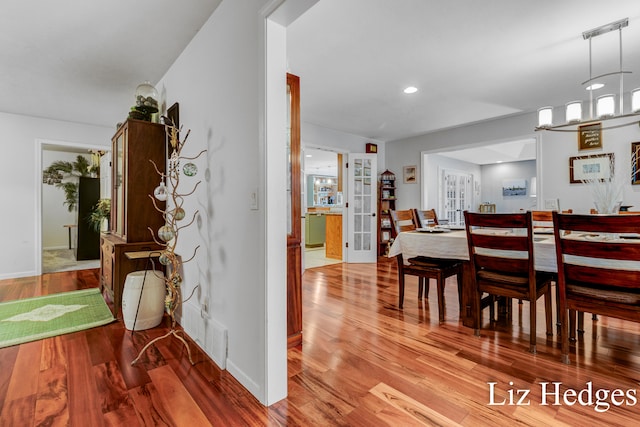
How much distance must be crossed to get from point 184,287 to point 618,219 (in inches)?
121

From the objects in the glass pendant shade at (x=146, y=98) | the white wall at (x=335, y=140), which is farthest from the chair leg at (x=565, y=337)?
the white wall at (x=335, y=140)

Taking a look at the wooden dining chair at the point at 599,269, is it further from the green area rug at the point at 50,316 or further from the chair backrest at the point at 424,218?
the green area rug at the point at 50,316

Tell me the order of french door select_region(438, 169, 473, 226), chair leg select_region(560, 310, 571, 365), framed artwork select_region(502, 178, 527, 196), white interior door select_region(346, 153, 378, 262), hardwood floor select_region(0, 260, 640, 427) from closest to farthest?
hardwood floor select_region(0, 260, 640, 427)
chair leg select_region(560, 310, 571, 365)
white interior door select_region(346, 153, 378, 262)
french door select_region(438, 169, 473, 226)
framed artwork select_region(502, 178, 527, 196)

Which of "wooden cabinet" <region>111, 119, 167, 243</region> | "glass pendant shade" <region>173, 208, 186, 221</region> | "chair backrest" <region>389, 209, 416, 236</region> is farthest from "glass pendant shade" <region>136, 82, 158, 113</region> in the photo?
"chair backrest" <region>389, 209, 416, 236</region>

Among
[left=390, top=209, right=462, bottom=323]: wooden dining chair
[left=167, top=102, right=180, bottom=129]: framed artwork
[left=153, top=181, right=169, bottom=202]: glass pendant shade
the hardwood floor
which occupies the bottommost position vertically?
the hardwood floor

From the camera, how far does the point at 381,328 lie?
2.54 m

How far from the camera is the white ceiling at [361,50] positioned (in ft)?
7.10

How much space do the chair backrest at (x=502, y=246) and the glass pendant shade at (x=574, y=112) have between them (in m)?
1.59

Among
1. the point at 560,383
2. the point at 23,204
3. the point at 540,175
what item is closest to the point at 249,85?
the point at 560,383

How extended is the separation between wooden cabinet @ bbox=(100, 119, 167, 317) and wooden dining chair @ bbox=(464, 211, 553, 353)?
287cm

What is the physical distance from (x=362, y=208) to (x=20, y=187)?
18.2ft

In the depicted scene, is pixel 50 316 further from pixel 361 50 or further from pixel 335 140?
pixel 335 140

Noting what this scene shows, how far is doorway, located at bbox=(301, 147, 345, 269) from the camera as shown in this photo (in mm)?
5977

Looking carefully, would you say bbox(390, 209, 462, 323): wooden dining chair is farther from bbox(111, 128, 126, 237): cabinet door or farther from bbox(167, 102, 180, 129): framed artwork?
bbox(111, 128, 126, 237): cabinet door
